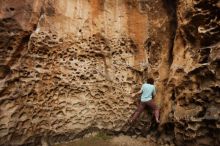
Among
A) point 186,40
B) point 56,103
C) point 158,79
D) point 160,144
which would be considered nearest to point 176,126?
point 160,144

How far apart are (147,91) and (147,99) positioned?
6.9 inches

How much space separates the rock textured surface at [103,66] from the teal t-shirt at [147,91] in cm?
29

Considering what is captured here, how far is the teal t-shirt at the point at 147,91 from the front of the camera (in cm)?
752

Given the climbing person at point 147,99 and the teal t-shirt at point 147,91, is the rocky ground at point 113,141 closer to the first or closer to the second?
the climbing person at point 147,99

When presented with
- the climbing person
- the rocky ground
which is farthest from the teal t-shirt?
the rocky ground

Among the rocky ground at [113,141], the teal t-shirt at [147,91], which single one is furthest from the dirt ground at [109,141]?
the teal t-shirt at [147,91]

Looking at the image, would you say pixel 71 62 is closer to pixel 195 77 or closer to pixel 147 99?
pixel 147 99

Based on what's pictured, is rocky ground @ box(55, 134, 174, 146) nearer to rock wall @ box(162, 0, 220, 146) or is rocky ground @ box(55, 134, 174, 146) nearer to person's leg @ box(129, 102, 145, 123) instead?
person's leg @ box(129, 102, 145, 123)

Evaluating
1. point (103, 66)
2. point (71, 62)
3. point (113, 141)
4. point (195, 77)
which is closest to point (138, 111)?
point (113, 141)

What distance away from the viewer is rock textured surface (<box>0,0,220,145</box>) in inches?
261

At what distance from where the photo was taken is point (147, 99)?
755cm

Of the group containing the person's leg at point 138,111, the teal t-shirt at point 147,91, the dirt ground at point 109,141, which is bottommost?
the dirt ground at point 109,141

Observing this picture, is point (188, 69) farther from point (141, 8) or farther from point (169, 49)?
point (141, 8)

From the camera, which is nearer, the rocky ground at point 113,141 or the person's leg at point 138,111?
the rocky ground at point 113,141
